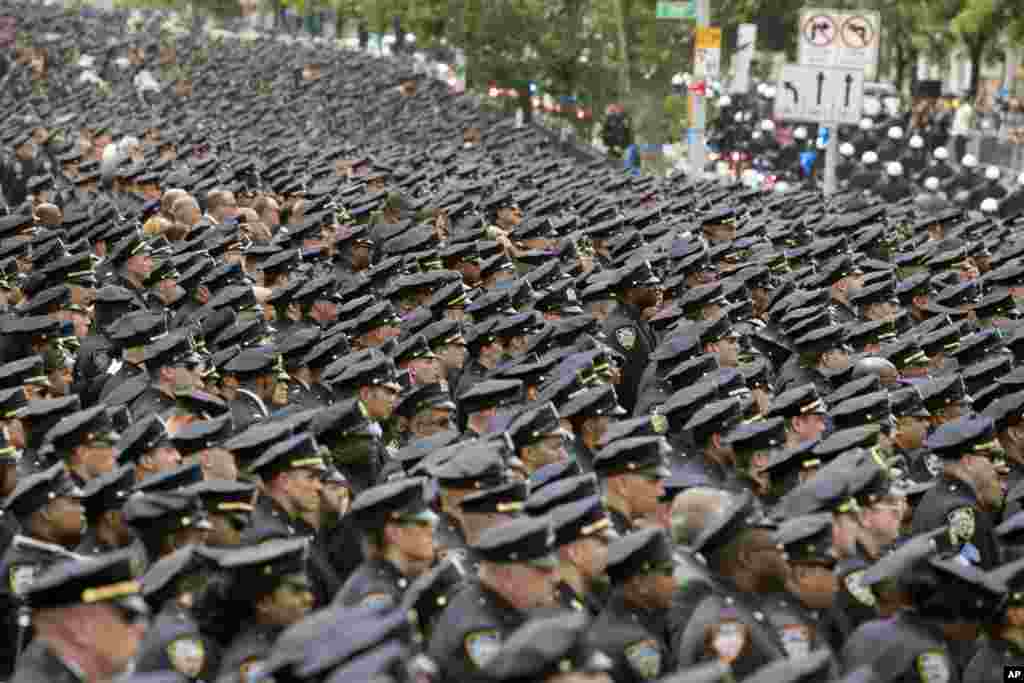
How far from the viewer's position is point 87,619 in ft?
16.4

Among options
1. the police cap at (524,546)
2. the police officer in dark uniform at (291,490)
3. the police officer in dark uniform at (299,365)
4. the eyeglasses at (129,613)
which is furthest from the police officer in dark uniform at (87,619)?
the police officer in dark uniform at (299,365)

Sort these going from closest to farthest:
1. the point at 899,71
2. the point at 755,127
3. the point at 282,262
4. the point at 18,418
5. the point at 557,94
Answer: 1. the point at 18,418
2. the point at 282,262
3. the point at 557,94
4. the point at 755,127
5. the point at 899,71

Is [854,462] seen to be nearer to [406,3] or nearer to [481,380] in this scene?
[481,380]

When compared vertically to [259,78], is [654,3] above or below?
above

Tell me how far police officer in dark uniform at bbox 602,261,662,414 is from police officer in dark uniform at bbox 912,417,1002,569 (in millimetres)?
2912

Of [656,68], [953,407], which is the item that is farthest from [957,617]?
[656,68]

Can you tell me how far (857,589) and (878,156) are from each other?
77.4 feet

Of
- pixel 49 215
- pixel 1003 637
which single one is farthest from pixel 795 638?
pixel 49 215

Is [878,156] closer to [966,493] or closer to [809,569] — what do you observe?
[966,493]

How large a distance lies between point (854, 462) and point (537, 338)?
123 inches

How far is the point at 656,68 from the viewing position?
26875 millimetres

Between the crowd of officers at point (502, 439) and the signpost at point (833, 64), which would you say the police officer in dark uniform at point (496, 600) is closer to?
the crowd of officers at point (502, 439)

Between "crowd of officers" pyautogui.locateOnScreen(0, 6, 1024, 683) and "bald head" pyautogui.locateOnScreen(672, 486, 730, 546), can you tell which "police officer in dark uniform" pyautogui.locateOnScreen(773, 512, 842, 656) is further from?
"bald head" pyautogui.locateOnScreen(672, 486, 730, 546)

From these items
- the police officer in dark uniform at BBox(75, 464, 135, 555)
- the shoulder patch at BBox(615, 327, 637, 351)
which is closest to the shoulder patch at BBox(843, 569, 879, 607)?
the police officer in dark uniform at BBox(75, 464, 135, 555)
